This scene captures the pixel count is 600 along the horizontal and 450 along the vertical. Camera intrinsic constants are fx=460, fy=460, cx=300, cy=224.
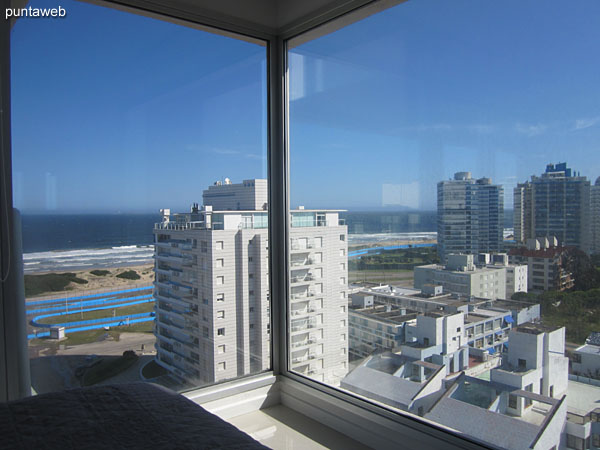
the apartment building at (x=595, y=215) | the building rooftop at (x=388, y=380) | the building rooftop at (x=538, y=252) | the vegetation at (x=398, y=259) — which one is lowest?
the building rooftop at (x=388, y=380)

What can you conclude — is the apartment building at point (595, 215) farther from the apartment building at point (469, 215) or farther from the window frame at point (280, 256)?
the window frame at point (280, 256)

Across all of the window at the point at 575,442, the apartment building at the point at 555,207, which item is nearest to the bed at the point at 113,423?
the window at the point at 575,442

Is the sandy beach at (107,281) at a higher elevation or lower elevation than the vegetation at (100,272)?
lower

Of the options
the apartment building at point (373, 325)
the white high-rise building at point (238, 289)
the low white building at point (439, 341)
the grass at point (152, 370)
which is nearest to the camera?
the low white building at point (439, 341)

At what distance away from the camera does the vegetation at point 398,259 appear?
2549 millimetres

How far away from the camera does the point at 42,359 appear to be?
98.7 inches

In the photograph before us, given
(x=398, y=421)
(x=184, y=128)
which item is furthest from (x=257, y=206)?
(x=398, y=421)

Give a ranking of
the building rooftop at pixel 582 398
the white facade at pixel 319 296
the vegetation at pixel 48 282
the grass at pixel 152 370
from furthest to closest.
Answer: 1. the white facade at pixel 319 296
2. the grass at pixel 152 370
3. the vegetation at pixel 48 282
4. the building rooftop at pixel 582 398

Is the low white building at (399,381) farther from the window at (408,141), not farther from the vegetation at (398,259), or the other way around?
the vegetation at (398,259)

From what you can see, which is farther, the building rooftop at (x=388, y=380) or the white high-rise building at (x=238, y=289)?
the white high-rise building at (x=238, y=289)

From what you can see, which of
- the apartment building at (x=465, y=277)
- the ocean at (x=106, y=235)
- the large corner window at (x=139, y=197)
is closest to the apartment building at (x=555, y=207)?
the apartment building at (x=465, y=277)

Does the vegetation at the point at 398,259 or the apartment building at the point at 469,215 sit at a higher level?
the apartment building at the point at 469,215

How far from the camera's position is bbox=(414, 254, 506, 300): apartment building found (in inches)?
87.5

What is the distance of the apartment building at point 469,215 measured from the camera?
2.22 meters
